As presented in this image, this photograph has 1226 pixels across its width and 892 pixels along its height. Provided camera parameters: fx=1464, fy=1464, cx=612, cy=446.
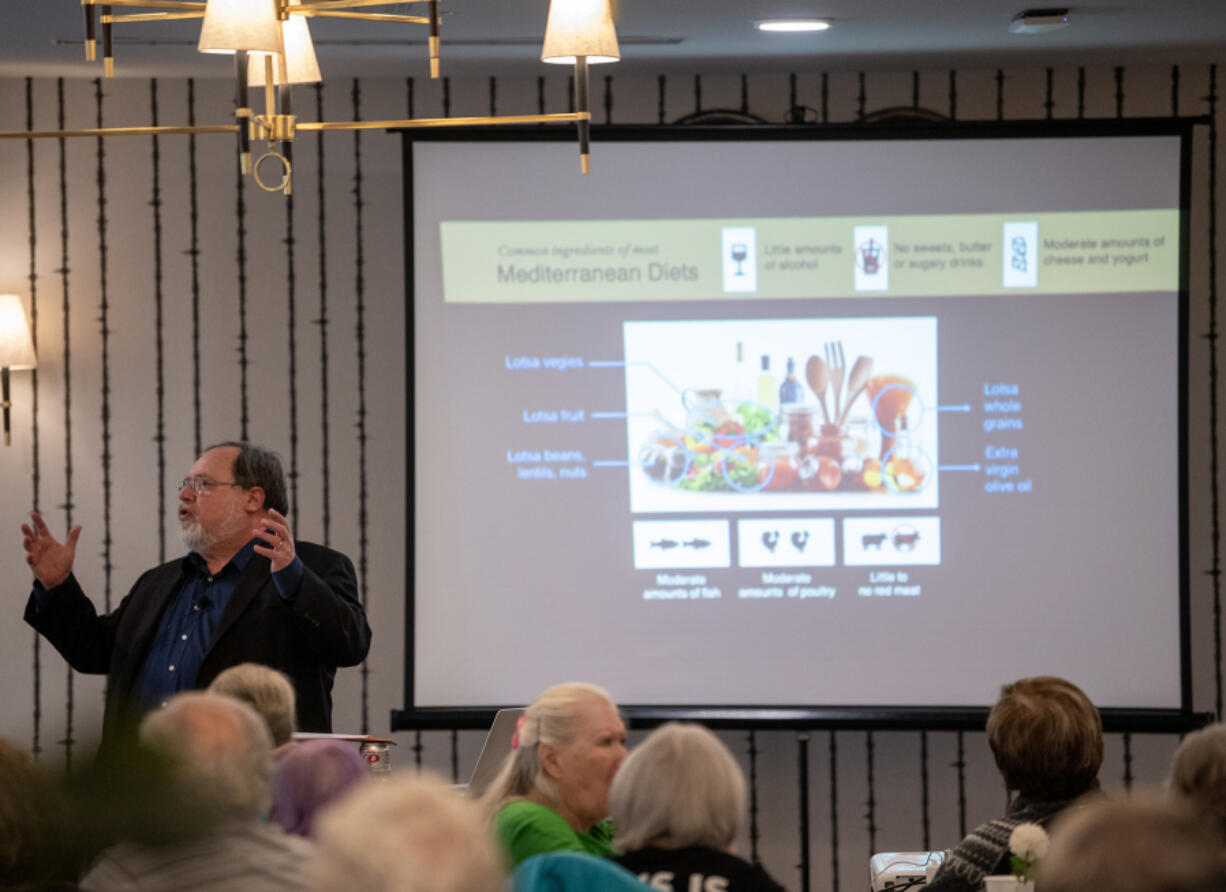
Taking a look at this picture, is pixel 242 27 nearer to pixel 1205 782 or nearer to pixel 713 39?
pixel 1205 782

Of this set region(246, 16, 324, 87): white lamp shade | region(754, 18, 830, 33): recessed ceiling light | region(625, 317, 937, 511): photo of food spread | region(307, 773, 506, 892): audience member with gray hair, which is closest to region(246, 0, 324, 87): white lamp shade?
region(246, 16, 324, 87): white lamp shade

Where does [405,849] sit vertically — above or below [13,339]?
below

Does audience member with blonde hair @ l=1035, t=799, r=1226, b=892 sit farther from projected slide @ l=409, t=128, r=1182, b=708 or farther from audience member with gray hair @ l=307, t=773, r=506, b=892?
projected slide @ l=409, t=128, r=1182, b=708

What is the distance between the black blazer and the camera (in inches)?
142

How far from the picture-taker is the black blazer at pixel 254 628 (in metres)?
3.60

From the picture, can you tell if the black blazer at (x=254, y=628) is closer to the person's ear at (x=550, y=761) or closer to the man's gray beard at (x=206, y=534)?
the man's gray beard at (x=206, y=534)

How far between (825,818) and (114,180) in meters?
3.60

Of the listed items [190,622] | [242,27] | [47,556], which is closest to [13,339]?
[47,556]

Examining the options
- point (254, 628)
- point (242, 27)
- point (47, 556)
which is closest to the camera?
point (242, 27)

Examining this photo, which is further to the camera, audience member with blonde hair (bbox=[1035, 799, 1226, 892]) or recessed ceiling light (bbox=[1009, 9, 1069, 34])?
recessed ceiling light (bbox=[1009, 9, 1069, 34])

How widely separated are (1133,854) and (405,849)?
2.25 ft

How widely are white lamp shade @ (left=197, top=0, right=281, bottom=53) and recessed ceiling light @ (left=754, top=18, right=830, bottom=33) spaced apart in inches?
101

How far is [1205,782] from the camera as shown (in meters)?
2.32

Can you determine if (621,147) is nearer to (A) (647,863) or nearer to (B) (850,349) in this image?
(B) (850,349)
